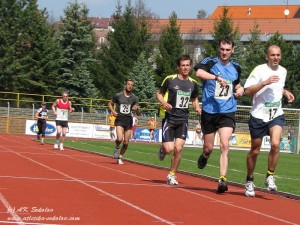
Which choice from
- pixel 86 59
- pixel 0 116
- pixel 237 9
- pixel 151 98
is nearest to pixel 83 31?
pixel 86 59

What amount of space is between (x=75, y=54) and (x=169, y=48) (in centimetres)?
1279

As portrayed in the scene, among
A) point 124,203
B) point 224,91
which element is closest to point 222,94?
point 224,91

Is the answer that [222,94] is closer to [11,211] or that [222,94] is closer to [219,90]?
[219,90]

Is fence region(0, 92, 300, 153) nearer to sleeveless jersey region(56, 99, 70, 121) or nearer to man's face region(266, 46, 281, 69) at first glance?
sleeveless jersey region(56, 99, 70, 121)

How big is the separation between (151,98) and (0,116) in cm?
1883

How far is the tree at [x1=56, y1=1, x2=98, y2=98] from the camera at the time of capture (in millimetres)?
67562

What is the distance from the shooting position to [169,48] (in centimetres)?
7838

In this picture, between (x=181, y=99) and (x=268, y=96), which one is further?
(x=181, y=99)

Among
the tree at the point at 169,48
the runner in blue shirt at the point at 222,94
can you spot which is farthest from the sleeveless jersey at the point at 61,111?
the tree at the point at 169,48

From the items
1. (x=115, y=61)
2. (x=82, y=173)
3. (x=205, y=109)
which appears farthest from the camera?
(x=115, y=61)

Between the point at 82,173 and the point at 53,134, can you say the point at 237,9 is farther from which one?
the point at 82,173

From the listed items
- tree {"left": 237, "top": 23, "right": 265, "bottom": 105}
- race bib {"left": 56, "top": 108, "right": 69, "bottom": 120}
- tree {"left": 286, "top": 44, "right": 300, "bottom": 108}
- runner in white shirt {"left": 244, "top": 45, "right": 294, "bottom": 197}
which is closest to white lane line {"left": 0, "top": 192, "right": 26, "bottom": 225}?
runner in white shirt {"left": 244, "top": 45, "right": 294, "bottom": 197}

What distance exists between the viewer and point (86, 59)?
68.2 m

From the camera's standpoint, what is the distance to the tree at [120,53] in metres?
76.5
